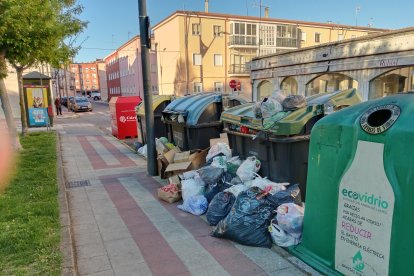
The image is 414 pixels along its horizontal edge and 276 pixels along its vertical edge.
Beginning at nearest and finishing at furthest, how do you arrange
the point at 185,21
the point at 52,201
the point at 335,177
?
1. the point at 335,177
2. the point at 52,201
3. the point at 185,21

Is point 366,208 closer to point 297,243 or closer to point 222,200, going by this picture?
point 297,243

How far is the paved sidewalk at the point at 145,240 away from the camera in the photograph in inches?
128

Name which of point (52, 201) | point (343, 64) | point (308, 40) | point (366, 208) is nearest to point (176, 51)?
point (308, 40)

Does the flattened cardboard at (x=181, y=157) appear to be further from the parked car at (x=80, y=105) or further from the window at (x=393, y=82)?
the parked car at (x=80, y=105)

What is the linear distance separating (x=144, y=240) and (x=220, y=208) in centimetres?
103

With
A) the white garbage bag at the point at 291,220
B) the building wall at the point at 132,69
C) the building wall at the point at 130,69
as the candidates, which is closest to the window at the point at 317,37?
the building wall at the point at 132,69

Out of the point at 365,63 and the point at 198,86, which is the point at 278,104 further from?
the point at 198,86

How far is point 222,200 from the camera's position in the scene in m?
4.28

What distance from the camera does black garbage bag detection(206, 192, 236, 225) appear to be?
13.7 ft

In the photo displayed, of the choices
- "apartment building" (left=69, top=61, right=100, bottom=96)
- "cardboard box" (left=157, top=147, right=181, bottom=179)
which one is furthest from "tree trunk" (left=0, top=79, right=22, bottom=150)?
"apartment building" (left=69, top=61, right=100, bottom=96)

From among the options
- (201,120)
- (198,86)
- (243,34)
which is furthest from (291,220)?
(243,34)

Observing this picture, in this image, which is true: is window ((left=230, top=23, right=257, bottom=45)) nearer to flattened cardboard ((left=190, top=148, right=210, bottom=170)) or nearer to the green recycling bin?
flattened cardboard ((left=190, top=148, right=210, bottom=170))

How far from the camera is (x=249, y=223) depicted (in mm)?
3664

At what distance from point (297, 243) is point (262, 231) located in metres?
0.39
